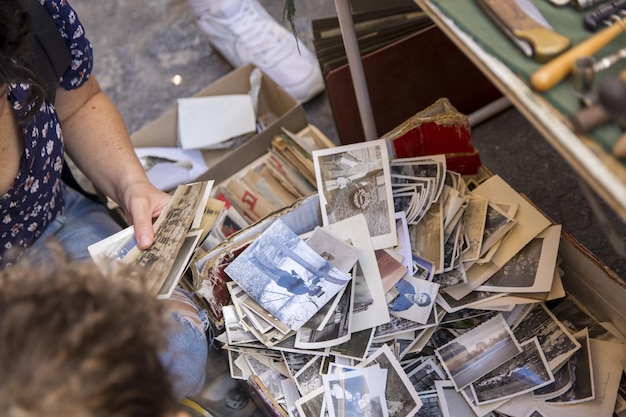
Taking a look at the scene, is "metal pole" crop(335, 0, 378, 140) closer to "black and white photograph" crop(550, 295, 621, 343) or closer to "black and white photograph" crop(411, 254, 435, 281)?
Result: "black and white photograph" crop(411, 254, 435, 281)

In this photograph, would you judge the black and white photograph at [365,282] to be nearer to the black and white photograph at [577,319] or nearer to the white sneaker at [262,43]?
the black and white photograph at [577,319]

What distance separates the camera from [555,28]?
0.96 meters

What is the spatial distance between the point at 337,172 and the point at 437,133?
0.84 feet

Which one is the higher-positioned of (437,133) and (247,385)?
(437,133)

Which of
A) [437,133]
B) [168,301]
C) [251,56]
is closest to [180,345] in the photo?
[168,301]

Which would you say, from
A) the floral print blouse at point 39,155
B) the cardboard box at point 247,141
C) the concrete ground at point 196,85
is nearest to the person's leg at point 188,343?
the floral print blouse at point 39,155

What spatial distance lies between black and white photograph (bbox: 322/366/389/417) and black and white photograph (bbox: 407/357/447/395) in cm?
12

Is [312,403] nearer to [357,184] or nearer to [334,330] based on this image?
[334,330]

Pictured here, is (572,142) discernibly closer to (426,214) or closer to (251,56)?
(426,214)

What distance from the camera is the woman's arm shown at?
1.46 metres

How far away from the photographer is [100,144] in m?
1.50

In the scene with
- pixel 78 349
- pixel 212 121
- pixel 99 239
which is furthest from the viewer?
pixel 212 121

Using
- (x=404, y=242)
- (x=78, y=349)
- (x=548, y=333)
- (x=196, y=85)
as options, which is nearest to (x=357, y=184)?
(x=404, y=242)

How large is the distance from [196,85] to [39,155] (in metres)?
1.22
